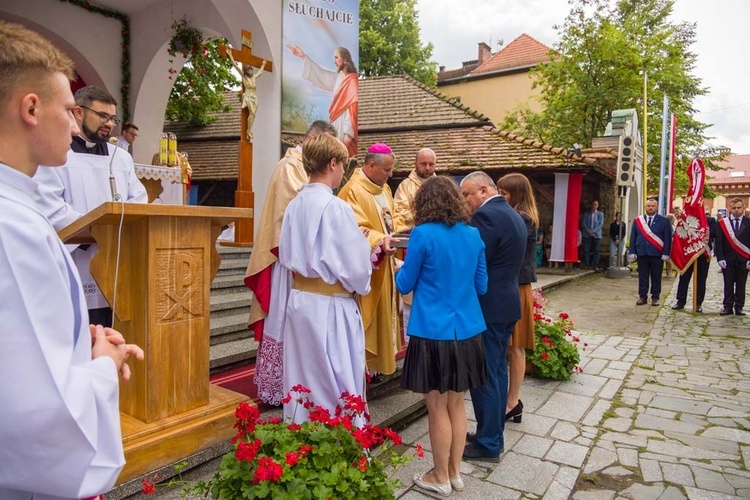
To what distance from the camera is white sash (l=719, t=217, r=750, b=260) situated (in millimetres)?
8977

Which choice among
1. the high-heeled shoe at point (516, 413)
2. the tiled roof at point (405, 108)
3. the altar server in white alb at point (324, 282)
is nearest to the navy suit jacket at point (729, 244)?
the high-heeled shoe at point (516, 413)

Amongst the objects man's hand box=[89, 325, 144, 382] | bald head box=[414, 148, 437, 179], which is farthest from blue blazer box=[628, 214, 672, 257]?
man's hand box=[89, 325, 144, 382]

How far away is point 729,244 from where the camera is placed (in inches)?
361

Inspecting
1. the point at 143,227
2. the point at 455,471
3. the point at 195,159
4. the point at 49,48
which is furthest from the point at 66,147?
the point at 195,159

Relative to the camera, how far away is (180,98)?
47.9 ft

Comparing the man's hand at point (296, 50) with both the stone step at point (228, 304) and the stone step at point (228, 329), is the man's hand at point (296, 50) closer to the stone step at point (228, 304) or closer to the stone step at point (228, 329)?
the stone step at point (228, 304)

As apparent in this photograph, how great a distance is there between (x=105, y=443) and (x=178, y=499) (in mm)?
1781

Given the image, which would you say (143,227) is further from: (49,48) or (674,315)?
(674,315)

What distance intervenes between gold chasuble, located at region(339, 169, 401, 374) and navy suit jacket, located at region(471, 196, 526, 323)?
2.20ft

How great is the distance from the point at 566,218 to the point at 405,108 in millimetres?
6151

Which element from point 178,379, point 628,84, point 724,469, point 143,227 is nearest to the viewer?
point 143,227

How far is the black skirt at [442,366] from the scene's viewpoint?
2771 millimetres

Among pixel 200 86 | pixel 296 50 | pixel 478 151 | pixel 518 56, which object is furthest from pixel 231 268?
pixel 518 56

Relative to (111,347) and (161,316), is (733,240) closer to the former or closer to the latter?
(161,316)
